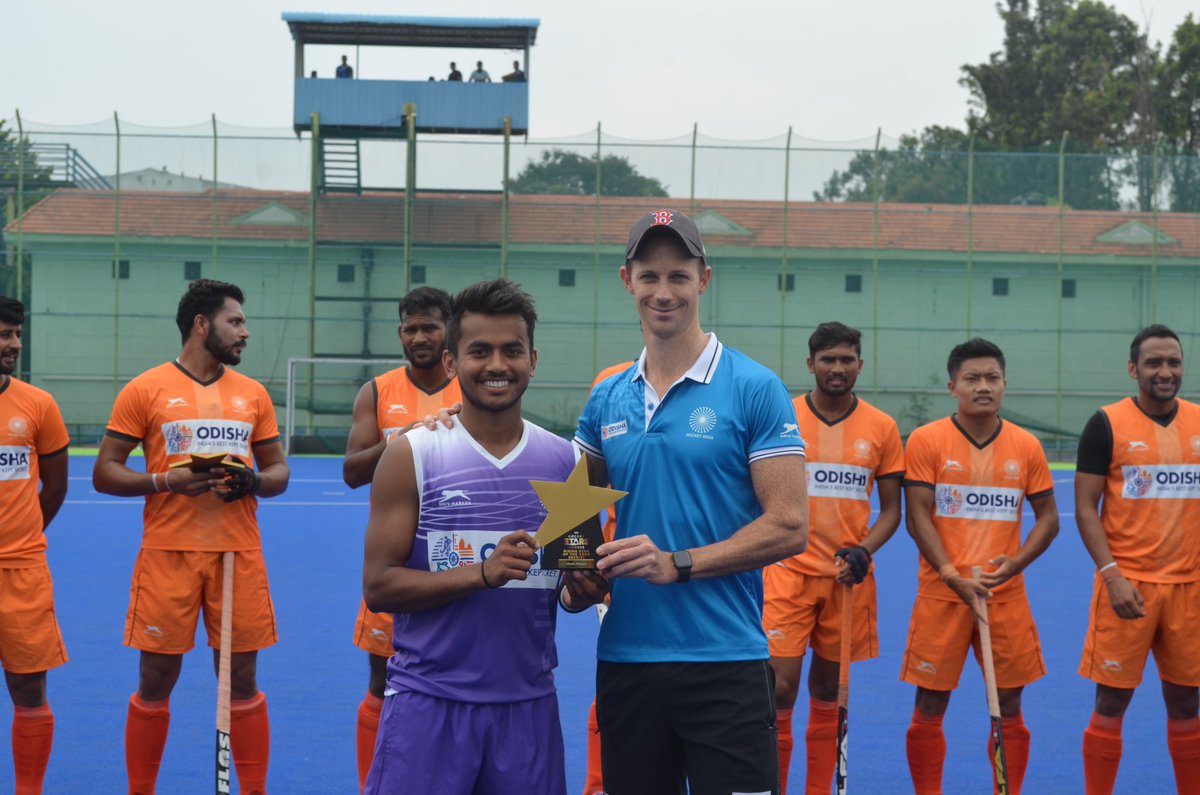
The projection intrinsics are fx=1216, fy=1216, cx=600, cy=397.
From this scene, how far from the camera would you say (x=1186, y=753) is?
5.59 meters

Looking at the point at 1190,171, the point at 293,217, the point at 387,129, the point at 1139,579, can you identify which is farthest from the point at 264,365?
the point at 1139,579

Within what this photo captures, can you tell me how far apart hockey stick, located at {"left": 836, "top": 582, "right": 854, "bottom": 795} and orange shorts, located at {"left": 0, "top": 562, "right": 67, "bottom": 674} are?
357cm

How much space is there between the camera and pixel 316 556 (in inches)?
518

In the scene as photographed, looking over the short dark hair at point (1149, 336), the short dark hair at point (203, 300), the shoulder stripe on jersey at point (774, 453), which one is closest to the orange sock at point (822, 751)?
the short dark hair at point (1149, 336)

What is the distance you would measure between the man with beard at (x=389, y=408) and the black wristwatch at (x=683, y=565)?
8.86 ft

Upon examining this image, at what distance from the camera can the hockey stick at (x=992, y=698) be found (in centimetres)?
527

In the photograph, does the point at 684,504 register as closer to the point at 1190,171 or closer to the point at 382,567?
the point at 382,567

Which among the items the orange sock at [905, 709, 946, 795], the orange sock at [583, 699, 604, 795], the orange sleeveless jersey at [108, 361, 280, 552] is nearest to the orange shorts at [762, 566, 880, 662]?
the orange sock at [905, 709, 946, 795]

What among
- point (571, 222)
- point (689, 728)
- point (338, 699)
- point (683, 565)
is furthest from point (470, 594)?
point (571, 222)

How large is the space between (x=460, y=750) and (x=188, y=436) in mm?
3075

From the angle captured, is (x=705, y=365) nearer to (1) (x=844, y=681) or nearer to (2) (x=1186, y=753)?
(1) (x=844, y=681)

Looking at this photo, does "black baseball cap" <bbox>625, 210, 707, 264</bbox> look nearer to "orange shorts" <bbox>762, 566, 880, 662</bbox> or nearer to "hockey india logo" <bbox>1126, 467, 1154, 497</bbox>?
"orange shorts" <bbox>762, 566, 880, 662</bbox>

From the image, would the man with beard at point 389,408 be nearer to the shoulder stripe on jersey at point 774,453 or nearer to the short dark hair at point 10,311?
the short dark hair at point 10,311

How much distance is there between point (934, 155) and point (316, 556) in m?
19.9
